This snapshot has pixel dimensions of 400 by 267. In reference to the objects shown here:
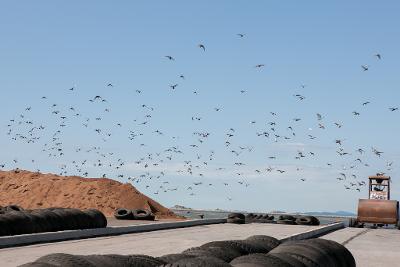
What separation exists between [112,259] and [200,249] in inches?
89.9

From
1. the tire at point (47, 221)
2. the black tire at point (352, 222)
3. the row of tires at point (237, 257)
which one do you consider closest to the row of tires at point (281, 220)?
the black tire at point (352, 222)

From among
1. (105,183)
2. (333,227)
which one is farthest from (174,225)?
(105,183)

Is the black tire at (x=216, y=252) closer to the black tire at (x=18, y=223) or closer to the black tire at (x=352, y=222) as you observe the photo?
the black tire at (x=18, y=223)

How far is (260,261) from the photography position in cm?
1003

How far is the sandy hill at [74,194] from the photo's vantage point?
168 feet

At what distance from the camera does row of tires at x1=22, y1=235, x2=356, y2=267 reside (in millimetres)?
9227

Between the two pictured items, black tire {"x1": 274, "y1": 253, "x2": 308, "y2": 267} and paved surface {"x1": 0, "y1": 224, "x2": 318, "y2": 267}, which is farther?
paved surface {"x1": 0, "y1": 224, "x2": 318, "y2": 267}

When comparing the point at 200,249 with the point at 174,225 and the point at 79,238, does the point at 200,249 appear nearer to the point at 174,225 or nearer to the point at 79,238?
the point at 79,238

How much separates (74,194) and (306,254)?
42778 millimetres

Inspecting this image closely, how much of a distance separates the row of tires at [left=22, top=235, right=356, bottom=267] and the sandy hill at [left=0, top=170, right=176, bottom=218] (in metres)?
35.7

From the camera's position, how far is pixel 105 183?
54.7m

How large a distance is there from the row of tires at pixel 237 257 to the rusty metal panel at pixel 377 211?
35.2 m

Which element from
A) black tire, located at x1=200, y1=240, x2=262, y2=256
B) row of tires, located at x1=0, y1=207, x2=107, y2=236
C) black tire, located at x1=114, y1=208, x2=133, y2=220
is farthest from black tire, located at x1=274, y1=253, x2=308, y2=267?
black tire, located at x1=114, y1=208, x2=133, y2=220

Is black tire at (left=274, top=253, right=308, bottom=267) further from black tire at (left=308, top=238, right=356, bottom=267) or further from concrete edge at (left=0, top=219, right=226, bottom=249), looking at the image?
concrete edge at (left=0, top=219, right=226, bottom=249)
